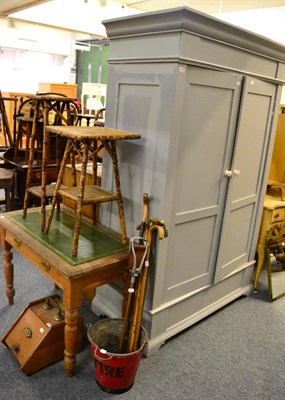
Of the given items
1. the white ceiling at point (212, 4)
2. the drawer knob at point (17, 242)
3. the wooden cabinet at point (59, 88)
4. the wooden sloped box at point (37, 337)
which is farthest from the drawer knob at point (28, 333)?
the wooden cabinet at point (59, 88)

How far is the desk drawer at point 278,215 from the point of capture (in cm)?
307

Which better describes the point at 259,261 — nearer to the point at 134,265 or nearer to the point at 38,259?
the point at 134,265

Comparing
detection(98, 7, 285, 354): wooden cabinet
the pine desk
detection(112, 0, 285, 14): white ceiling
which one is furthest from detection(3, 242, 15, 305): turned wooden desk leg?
detection(112, 0, 285, 14): white ceiling

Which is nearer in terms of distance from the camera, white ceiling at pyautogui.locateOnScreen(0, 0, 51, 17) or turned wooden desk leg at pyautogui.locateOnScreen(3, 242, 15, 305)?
turned wooden desk leg at pyautogui.locateOnScreen(3, 242, 15, 305)

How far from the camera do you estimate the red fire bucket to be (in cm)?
182

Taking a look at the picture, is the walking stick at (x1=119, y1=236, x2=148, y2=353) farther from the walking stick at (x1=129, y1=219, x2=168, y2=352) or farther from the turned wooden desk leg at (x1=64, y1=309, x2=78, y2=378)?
the turned wooden desk leg at (x1=64, y1=309, x2=78, y2=378)

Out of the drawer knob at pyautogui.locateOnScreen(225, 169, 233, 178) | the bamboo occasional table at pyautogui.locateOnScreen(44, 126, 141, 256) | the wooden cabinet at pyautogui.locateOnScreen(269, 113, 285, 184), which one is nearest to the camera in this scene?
the bamboo occasional table at pyautogui.locateOnScreen(44, 126, 141, 256)

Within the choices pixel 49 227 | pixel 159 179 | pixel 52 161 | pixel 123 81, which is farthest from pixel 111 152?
pixel 52 161

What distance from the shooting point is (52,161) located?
406cm

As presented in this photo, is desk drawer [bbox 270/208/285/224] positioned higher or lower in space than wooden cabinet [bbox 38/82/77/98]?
lower

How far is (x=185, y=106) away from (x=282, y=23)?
4119mm

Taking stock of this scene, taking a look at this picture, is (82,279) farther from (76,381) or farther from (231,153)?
(231,153)

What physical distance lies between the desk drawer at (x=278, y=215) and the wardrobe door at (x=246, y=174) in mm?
263

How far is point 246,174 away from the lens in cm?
264
